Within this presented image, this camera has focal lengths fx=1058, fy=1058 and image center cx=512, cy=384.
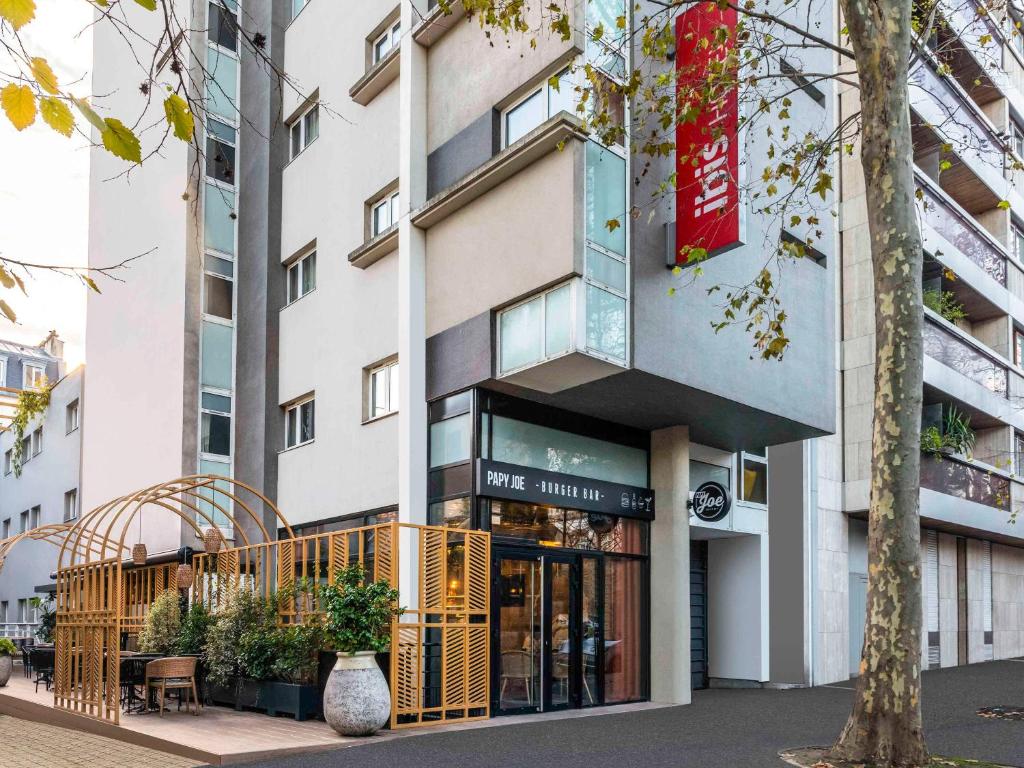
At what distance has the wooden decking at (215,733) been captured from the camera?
432 inches

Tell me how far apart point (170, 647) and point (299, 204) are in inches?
338

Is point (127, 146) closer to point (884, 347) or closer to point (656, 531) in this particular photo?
point (884, 347)

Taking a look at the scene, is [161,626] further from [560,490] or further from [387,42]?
[387,42]

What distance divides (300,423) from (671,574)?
7.49m

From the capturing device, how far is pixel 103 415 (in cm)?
2467

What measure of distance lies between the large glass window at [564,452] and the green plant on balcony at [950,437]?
30.3ft

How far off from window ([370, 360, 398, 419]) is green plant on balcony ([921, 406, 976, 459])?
494 inches

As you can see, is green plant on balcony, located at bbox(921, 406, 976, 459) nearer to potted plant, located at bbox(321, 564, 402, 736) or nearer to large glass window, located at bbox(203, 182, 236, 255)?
potted plant, located at bbox(321, 564, 402, 736)

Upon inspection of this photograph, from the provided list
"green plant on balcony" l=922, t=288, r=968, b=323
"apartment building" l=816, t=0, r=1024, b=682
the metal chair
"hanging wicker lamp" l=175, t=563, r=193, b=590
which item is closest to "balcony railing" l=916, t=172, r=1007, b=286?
"apartment building" l=816, t=0, r=1024, b=682

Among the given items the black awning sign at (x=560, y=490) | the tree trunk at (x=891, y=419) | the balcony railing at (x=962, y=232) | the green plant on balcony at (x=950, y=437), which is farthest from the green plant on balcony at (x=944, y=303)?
the tree trunk at (x=891, y=419)

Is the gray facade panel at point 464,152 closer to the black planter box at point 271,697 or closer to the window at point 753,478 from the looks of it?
the black planter box at point 271,697

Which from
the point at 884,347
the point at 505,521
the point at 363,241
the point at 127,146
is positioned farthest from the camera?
the point at 363,241

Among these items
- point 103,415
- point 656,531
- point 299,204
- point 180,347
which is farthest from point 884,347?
point 103,415

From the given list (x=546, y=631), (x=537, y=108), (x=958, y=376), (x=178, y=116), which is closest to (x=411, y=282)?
(x=537, y=108)
